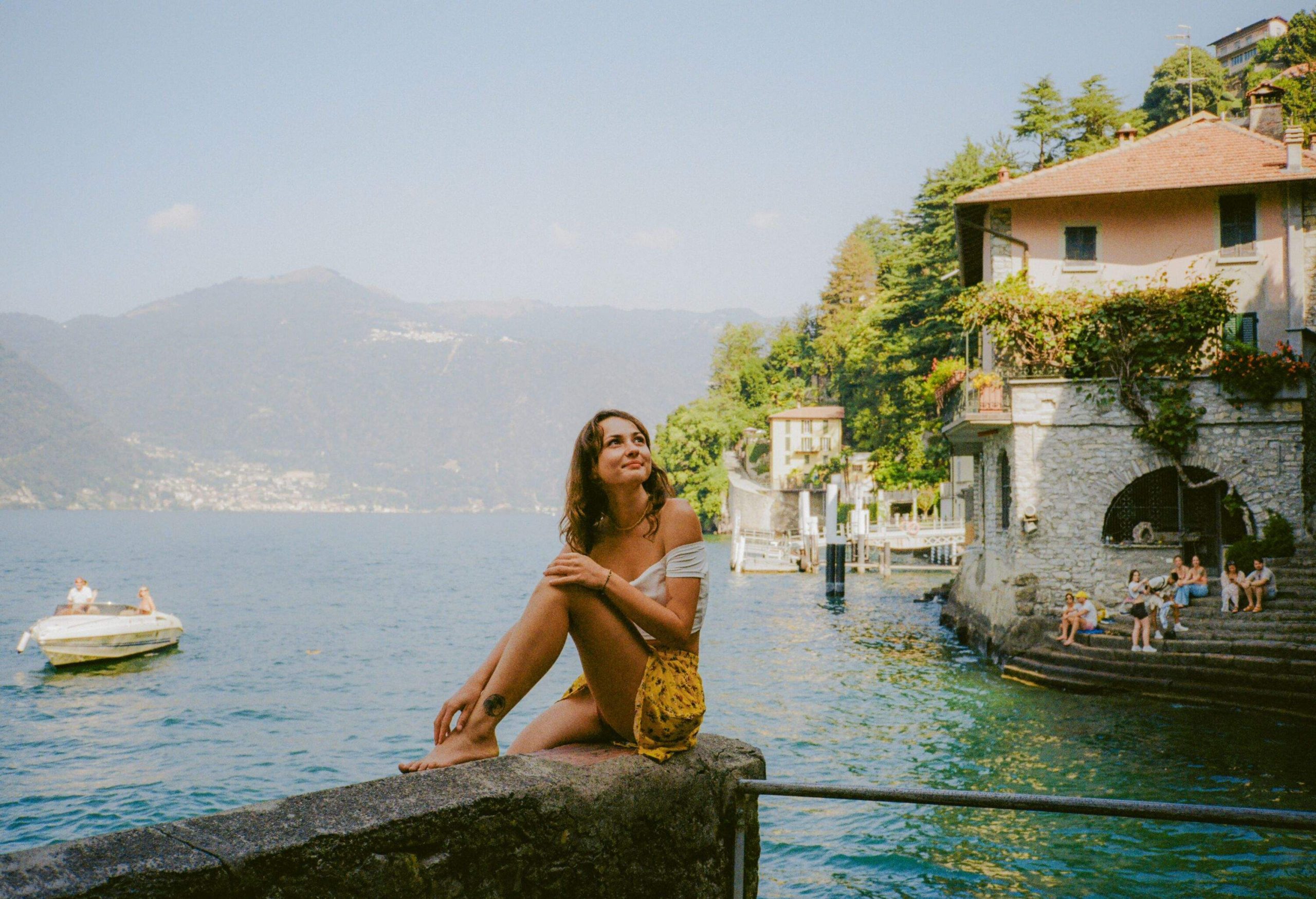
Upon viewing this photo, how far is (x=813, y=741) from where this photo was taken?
629 inches

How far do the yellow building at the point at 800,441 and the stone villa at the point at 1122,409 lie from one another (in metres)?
51.3

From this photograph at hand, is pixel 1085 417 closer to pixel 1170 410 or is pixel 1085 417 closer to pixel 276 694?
pixel 1170 410

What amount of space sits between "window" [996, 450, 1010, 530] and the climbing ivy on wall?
6.35 ft

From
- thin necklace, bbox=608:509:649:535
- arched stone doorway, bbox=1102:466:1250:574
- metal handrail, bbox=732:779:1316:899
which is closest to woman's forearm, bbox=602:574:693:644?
thin necklace, bbox=608:509:649:535

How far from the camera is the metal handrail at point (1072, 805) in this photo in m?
2.31

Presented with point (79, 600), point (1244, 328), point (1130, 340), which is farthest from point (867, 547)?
point (79, 600)

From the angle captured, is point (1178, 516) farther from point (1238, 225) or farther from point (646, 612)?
point (646, 612)

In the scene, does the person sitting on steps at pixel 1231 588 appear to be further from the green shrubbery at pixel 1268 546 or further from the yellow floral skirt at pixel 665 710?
the yellow floral skirt at pixel 665 710

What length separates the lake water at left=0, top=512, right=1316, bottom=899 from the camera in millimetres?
10102

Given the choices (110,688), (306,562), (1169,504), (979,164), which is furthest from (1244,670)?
(306,562)

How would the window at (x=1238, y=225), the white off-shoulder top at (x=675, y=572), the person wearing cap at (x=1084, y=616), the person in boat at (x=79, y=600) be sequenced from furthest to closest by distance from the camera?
the person in boat at (x=79, y=600)
the window at (x=1238, y=225)
the person wearing cap at (x=1084, y=616)
the white off-shoulder top at (x=675, y=572)

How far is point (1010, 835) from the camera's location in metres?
Result: 10.9

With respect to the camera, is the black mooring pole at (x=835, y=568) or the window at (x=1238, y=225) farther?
the black mooring pole at (x=835, y=568)

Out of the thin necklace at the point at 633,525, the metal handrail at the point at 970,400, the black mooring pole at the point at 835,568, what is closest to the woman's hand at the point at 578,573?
the thin necklace at the point at 633,525
